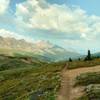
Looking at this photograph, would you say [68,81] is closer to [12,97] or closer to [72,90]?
[72,90]

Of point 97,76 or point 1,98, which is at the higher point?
point 97,76

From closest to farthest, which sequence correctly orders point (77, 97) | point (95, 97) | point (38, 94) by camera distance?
1. point (95, 97)
2. point (77, 97)
3. point (38, 94)

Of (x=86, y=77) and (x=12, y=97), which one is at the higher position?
(x=86, y=77)

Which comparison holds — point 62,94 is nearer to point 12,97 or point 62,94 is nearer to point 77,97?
point 77,97

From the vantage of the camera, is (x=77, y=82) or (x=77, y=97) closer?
(x=77, y=97)

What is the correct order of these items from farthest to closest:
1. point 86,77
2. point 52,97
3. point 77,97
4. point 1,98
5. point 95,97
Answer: point 1,98 → point 86,77 → point 52,97 → point 77,97 → point 95,97

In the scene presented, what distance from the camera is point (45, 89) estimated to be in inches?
2625

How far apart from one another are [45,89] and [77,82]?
784 centimetres

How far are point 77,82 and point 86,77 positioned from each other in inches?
170

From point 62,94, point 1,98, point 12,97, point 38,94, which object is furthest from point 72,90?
point 1,98

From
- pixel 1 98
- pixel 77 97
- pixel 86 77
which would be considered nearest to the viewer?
pixel 77 97

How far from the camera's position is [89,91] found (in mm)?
54906

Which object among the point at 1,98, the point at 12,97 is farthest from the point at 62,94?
the point at 1,98

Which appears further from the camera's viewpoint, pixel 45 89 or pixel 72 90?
pixel 45 89
